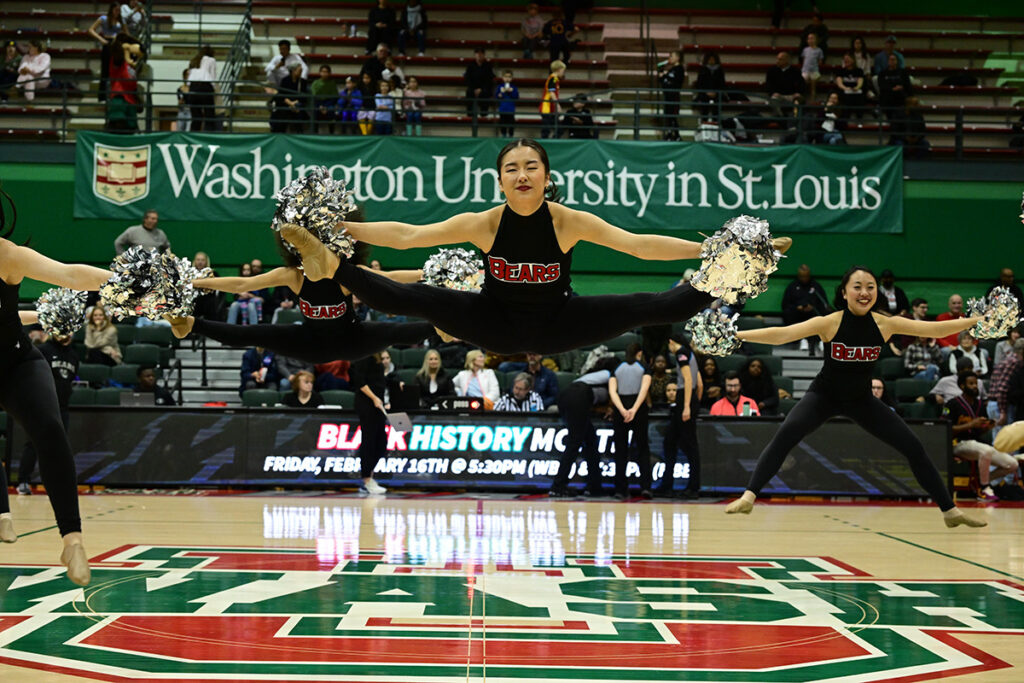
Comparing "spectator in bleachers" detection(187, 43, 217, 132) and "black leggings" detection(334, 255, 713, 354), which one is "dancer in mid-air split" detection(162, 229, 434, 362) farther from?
"spectator in bleachers" detection(187, 43, 217, 132)

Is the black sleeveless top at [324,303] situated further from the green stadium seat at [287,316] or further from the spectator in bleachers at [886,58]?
the spectator in bleachers at [886,58]

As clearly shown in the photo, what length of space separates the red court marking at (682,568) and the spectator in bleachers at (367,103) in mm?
10709

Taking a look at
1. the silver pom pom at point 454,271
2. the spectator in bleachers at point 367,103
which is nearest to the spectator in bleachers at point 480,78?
the spectator in bleachers at point 367,103

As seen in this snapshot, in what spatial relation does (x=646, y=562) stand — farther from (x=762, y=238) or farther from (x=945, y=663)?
(x=762, y=238)

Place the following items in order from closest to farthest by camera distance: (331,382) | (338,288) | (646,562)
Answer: (338,288), (646,562), (331,382)

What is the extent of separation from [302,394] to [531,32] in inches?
396

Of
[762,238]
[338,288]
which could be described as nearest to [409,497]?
[338,288]

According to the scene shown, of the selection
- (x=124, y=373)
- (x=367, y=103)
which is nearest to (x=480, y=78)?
(x=367, y=103)

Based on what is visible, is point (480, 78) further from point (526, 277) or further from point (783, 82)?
point (526, 277)

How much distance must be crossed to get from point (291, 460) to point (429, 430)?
5.59ft

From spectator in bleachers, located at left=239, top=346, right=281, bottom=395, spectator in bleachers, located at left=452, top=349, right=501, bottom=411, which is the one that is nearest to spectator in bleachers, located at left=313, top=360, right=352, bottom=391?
spectator in bleachers, located at left=239, top=346, right=281, bottom=395

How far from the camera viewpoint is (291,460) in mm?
12555

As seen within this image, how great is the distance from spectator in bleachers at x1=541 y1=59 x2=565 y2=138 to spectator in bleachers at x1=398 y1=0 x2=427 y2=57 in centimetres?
279

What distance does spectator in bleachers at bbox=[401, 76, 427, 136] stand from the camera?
16641mm
